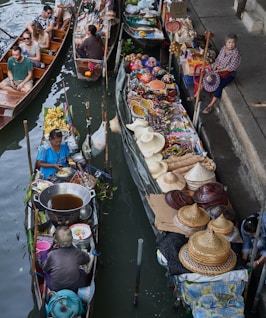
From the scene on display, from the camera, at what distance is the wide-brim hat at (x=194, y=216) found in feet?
18.5

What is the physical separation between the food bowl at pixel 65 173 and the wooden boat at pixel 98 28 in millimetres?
3691

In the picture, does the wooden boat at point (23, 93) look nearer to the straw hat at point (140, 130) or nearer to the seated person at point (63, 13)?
the seated person at point (63, 13)

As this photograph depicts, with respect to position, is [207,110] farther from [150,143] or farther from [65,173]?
[65,173]

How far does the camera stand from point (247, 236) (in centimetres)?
567

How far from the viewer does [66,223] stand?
5.96 meters

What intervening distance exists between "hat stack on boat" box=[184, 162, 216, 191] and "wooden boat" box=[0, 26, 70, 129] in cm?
388

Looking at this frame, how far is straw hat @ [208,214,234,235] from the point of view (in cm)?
554

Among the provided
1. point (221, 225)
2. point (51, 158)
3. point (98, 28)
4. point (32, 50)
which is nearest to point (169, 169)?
point (221, 225)

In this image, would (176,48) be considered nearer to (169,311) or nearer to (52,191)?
(52,191)

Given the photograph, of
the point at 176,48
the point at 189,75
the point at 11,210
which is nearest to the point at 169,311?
the point at 11,210

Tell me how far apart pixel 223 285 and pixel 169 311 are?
0.92 meters

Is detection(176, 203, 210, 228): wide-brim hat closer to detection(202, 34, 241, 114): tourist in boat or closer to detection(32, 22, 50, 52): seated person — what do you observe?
detection(202, 34, 241, 114): tourist in boat

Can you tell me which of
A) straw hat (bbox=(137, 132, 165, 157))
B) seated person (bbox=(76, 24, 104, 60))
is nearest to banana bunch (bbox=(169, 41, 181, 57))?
seated person (bbox=(76, 24, 104, 60))

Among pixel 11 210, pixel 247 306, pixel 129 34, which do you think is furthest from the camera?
pixel 129 34
